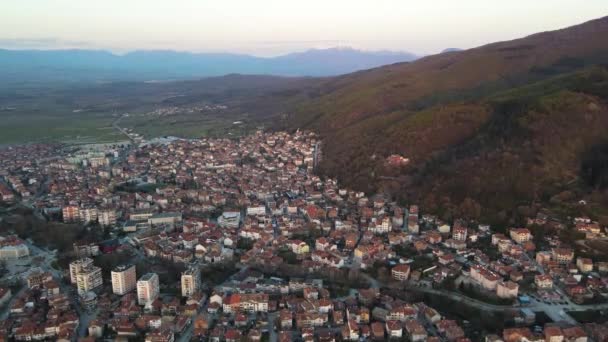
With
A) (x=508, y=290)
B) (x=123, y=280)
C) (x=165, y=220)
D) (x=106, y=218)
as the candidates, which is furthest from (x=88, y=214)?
(x=508, y=290)

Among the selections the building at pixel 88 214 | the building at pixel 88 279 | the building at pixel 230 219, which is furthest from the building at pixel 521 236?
the building at pixel 88 214

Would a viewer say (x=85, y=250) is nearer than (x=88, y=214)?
Yes

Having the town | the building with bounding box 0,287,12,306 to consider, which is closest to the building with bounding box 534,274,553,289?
the town

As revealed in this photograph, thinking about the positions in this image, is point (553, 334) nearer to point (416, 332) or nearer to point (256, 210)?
point (416, 332)

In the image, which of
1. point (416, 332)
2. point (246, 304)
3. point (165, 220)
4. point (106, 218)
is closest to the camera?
point (416, 332)

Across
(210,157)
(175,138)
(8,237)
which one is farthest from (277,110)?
(8,237)
